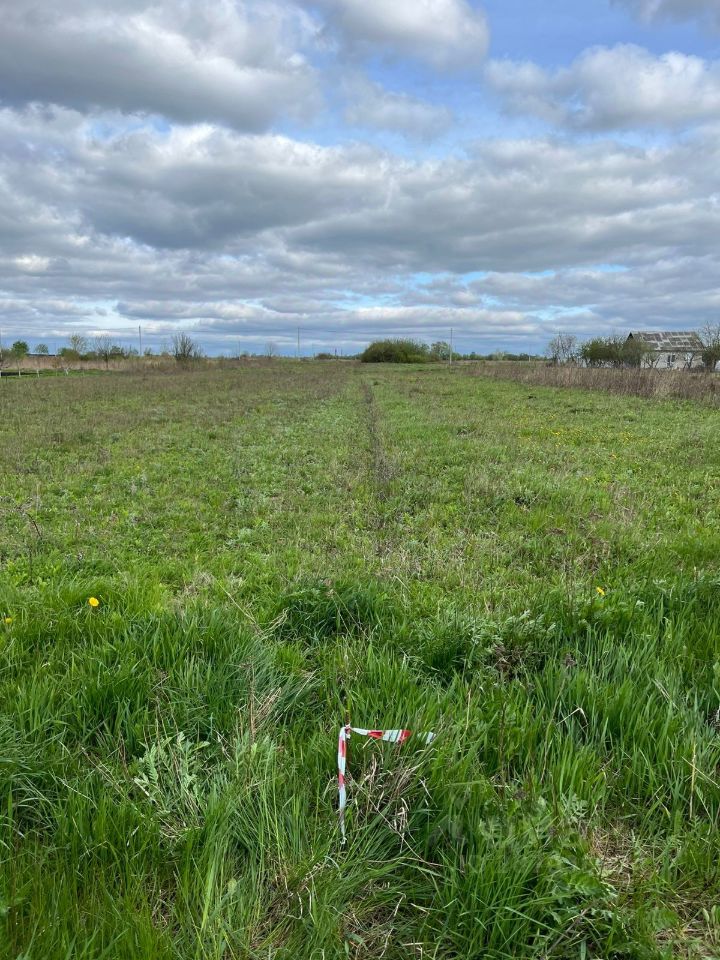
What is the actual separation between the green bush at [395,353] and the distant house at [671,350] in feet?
109

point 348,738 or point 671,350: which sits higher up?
point 671,350

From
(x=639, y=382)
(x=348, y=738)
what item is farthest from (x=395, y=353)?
(x=348, y=738)

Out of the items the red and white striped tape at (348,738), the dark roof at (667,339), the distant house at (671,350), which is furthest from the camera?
the dark roof at (667,339)

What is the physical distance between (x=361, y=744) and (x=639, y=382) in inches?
1141

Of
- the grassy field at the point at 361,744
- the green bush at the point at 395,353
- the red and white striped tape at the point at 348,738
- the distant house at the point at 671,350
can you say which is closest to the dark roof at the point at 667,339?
the distant house at the point at 671,350

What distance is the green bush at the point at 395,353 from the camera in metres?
90.5

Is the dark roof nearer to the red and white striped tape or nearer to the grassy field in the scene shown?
the grassy field

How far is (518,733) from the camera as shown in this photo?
96.7 inches

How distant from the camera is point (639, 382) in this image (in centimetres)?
2709

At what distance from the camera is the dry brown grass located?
25266 millimetres

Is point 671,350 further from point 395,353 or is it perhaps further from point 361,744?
point 361,744

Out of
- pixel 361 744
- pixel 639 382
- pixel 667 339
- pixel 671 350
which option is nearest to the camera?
pixel 361 744

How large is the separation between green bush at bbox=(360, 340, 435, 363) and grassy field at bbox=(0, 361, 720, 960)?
86690 millimetres

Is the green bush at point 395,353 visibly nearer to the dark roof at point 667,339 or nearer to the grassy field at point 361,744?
the dark roof at point 667,339
